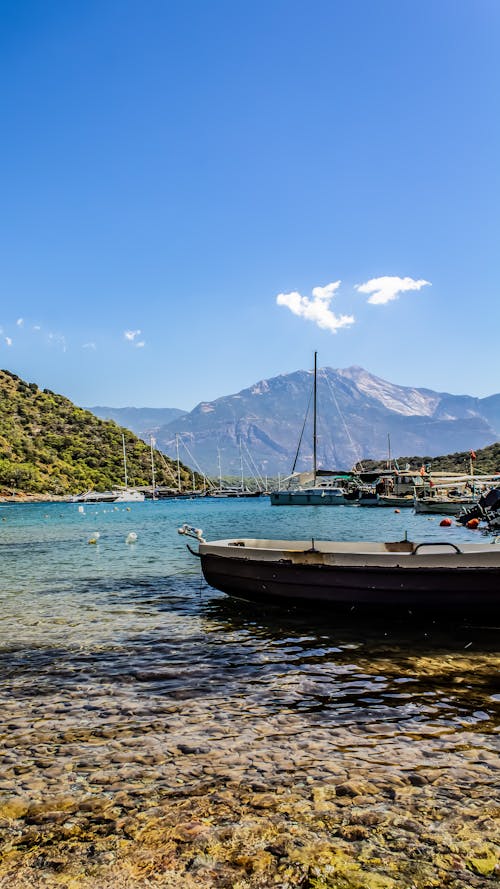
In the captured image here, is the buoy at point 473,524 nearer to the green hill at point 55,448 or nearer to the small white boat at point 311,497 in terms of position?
the small white boat at point 311,497

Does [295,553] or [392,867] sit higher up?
[295,553]

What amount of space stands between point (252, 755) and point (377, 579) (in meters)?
6.66

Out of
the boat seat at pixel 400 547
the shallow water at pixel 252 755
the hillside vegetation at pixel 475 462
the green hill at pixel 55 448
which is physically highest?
the green hill at pixel 55 448

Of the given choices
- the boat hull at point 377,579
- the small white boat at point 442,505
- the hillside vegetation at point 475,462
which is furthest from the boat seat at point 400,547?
the hillside vegetation at point 475,462

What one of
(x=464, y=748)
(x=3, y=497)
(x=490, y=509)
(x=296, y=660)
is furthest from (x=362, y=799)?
(x=3, y=497)

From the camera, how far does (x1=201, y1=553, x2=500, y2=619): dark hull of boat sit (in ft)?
40.8

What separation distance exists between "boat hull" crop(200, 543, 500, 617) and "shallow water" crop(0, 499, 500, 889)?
734 mm

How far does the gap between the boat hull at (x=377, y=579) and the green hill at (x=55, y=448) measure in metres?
146

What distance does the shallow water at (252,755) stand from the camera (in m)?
5.07

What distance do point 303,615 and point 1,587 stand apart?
42.2 ft

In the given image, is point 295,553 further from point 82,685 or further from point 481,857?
point 481,857

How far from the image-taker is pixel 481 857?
16.5 feet

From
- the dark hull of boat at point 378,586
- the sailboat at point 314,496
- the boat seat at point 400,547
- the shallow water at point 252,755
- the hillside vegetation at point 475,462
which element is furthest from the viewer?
the hillside vegetation at point 475,462

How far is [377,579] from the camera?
13148mm
